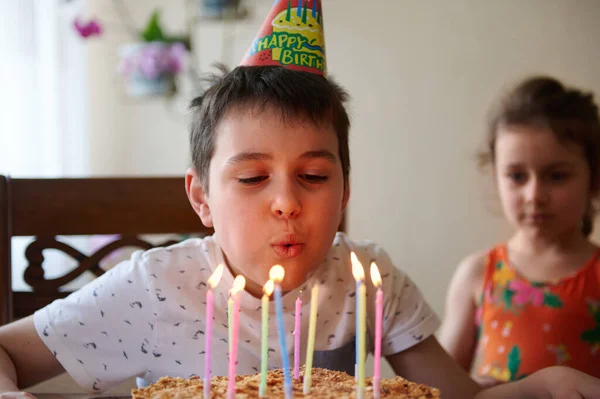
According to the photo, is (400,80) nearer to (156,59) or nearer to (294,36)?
(156,59)

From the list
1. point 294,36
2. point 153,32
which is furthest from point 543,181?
point 153,32

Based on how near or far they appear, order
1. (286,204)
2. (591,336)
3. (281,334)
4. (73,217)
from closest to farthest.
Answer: (281,334)
(286,204)
(73,217)
(591,336)

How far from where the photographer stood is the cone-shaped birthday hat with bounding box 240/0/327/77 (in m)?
0.93

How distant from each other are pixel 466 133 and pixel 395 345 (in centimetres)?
148

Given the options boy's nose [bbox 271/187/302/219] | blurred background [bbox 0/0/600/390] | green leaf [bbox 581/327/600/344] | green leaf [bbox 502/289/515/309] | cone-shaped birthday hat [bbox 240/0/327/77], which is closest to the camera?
boy's nose [bbox 271/187/302/219]

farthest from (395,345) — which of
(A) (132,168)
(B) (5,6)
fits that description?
(A) (132,168)

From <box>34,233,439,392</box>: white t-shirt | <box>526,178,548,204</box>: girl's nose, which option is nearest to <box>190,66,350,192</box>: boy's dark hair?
<box>34,233,439,392</box>: white t-shirt

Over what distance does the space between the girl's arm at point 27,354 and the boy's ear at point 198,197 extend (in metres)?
0.30

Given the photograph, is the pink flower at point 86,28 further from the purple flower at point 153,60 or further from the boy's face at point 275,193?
the boy's face at point 275,193

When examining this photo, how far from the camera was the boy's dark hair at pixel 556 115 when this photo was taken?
157 cm

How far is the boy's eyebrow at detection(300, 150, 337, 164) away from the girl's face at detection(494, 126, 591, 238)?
0.80m

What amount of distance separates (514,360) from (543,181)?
0.43 m

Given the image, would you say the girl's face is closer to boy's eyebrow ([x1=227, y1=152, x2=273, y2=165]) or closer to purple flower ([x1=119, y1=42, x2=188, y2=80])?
boy's eyebrow ([x1=227, y1=152, x2=273, y2=165])

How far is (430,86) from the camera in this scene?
2348mm
